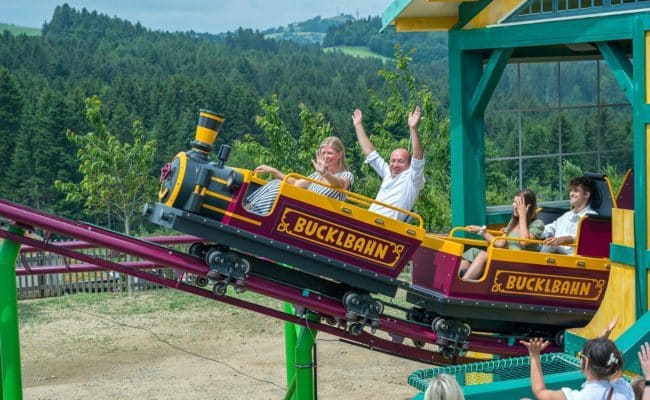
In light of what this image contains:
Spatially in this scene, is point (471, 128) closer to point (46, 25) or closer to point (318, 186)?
point (318, 186)

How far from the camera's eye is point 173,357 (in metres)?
11.0

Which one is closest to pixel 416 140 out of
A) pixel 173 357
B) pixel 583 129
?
pixel 173 357

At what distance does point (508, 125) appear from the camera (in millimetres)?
67062

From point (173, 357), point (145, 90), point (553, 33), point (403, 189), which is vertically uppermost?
point (145, 90)

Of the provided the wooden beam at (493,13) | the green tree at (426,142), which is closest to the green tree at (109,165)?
the green tree at (426,142)

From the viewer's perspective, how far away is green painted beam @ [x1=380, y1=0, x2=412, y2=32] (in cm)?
970

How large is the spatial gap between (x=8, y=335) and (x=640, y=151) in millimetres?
4549

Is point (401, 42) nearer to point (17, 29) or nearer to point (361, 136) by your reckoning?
point (17, 29)

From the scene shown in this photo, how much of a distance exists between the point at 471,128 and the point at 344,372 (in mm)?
2714

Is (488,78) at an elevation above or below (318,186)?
above

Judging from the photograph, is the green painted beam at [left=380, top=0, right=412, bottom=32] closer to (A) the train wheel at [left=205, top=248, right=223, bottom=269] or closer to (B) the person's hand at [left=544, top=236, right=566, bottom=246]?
(B) the person's hand at [left=544, top=236, right=566, bottom=246]

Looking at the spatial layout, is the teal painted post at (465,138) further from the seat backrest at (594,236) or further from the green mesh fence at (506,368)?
the green mesh fence at (506,368)

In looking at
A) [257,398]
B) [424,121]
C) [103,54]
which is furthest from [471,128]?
[103,54]

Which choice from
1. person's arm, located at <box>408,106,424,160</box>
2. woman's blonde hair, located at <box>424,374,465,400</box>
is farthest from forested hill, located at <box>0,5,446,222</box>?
woman's blonde hair, located at <box>424,374,465,400</box>
